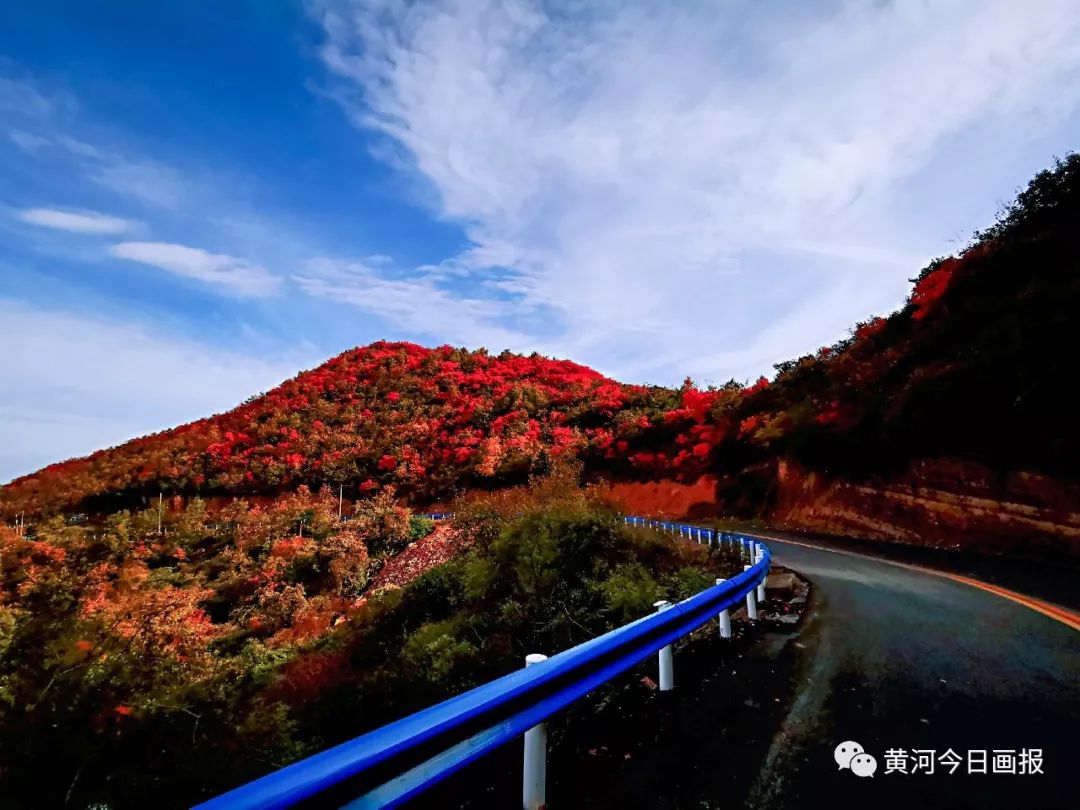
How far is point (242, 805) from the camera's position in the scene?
4.50 ft

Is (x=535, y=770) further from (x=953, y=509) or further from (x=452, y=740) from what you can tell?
(x=953, y=509)

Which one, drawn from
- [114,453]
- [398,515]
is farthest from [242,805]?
[114,453]

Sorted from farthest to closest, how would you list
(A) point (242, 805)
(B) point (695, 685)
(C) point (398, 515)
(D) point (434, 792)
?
1. (C) point (398, 515)
2. (B) point (695, 685)
3. (D) point (434, 792)
4. (A) point (242, 805)

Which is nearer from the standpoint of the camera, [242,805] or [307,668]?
A: [242,805]

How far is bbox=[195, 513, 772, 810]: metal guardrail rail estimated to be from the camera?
153 cm

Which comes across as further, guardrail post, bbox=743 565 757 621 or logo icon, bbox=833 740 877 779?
guardrail post, bbox=743 565 757 621

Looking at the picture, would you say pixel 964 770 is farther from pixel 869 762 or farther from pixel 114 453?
pixel 114 453

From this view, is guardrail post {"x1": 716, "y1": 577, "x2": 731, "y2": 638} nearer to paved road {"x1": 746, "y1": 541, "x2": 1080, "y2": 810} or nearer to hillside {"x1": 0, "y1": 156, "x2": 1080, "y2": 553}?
paved road {"x1": 746, "y1": 541, "x2": 1080, "y2": 810}

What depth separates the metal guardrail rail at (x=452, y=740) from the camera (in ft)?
5.03

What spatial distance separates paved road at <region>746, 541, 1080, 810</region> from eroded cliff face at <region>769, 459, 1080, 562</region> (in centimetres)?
870

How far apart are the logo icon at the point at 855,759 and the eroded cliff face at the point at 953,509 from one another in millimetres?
14196

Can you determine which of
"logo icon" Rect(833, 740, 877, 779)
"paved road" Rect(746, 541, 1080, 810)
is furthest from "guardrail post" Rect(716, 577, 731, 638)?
"logo icon" Rect(833, 740, 877, 779)

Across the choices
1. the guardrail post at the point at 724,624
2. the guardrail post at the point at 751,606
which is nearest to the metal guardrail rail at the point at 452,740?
the guardrail post at the point at 724,624

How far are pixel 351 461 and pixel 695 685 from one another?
47.5 meters
